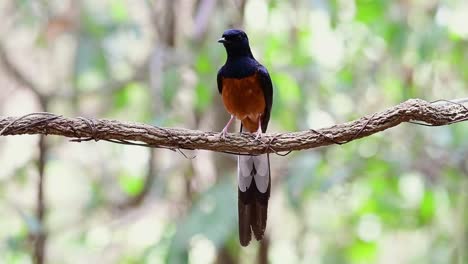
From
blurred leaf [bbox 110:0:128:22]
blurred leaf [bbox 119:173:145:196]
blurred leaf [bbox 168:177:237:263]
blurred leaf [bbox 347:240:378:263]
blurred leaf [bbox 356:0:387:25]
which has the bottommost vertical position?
blurred leaf [bbox 347:240:378:263]

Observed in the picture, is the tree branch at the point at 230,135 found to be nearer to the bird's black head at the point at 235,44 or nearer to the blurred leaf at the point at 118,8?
the bird's black head at the point at 235,44

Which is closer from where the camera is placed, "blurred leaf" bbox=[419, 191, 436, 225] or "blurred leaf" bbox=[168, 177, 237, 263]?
"blurred leaf" bbox=[168, 177, 237, 263]

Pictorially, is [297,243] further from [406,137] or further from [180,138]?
[180,138]

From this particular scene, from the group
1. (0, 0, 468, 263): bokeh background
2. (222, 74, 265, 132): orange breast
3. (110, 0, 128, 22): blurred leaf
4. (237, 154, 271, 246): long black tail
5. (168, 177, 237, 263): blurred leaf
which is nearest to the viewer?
(237, 154, 271, 246): long black tail

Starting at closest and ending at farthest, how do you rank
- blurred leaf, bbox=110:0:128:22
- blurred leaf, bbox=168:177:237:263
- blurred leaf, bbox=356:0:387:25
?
blurred leaf, bbox=168:177:237:263
blurred leaf, bbox=356:0:387:25
blurred leaf, bbox=110:0:128:22

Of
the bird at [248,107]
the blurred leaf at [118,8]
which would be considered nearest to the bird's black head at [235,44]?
the bird at [248,107]

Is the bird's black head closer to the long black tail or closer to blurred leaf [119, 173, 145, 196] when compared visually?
the long black tail

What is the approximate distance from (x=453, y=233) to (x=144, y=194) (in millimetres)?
2539

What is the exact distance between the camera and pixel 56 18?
225 inches

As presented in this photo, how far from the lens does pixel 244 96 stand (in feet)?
12.8

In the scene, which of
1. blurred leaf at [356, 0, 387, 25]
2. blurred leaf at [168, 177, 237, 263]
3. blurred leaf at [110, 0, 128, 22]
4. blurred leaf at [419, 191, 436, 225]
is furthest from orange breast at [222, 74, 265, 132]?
blurred leaf at [110, 0, 128, 22]

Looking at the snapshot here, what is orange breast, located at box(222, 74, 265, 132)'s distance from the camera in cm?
388

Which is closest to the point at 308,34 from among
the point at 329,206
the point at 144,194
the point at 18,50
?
the point at 329,206

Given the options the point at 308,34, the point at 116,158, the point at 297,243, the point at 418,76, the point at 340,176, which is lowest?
the point at 297,243
